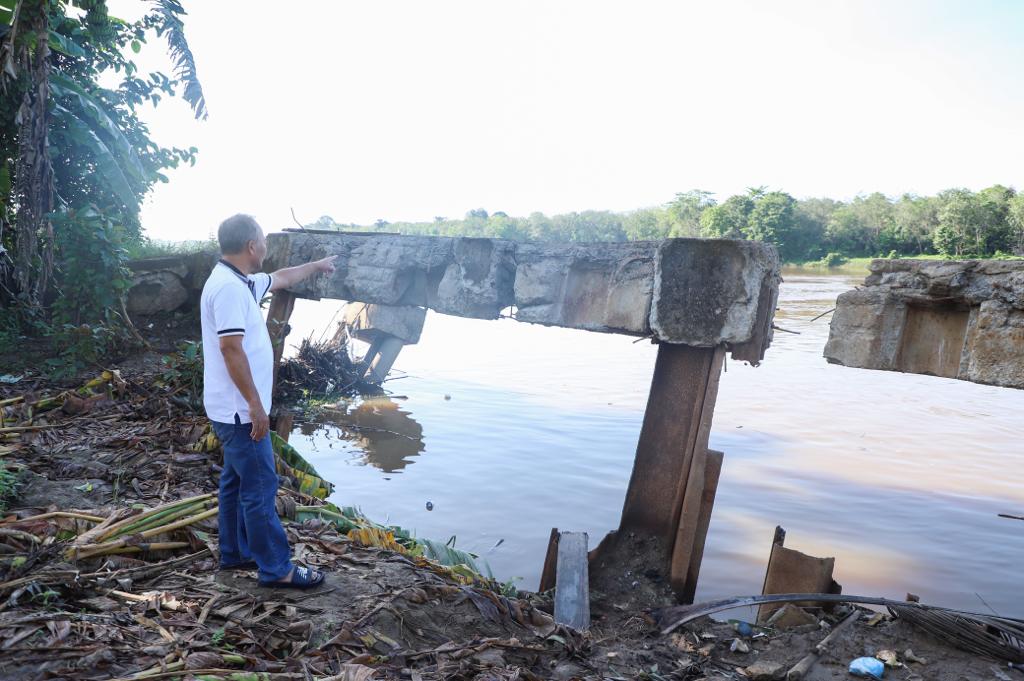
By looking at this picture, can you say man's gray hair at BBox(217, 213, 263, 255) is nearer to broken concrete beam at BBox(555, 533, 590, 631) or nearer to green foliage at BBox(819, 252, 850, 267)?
broken concrete beam at BBox(555, 533, 590, 631)

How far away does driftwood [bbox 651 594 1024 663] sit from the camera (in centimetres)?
318

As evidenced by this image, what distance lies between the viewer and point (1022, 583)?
5.04 metres

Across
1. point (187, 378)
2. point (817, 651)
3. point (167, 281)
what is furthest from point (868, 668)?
point (167, 281)

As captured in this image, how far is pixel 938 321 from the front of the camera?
3684 millimetres

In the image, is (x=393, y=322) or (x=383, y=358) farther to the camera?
(x=383, y=358)

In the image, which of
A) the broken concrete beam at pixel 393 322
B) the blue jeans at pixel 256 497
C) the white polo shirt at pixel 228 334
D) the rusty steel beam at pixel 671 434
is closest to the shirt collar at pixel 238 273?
the white polo shirt at pixel 228 334

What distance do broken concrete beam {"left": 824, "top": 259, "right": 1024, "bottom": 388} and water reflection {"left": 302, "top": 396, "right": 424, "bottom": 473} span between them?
15.0ft

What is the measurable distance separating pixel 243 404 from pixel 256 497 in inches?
16.3

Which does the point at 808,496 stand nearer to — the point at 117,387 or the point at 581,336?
the point at 117,387

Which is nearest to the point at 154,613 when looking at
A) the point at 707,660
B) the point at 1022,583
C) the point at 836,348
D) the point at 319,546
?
the point at 319,546

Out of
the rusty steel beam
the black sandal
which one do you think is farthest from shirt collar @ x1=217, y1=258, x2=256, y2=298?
the rusty steel beam

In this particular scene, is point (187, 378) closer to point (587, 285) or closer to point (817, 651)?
point (587, 285)

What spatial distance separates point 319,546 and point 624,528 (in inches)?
68.8

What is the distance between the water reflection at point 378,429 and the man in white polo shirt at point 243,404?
3.74 m
